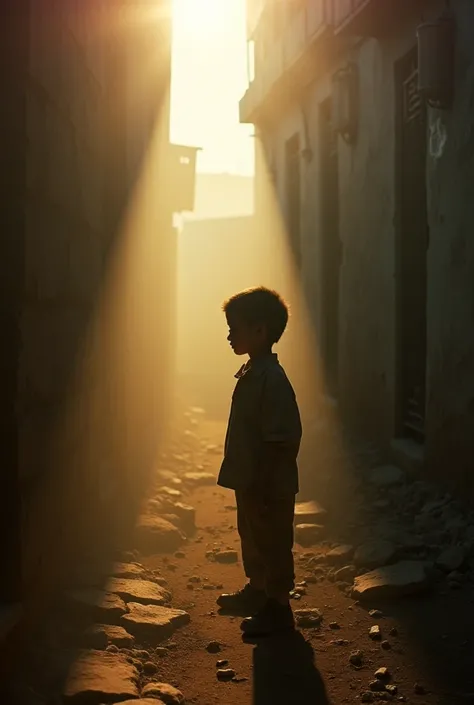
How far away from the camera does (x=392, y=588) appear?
387cm

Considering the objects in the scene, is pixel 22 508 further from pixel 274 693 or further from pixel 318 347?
pixel 318 347

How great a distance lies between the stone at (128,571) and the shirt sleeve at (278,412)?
1.16 m

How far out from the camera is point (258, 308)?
337 centimetres

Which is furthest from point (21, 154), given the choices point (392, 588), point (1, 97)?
point (392, 588)

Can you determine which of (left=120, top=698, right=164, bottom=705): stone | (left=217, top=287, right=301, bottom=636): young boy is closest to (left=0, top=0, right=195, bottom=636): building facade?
(left=120, top=698, right=164, bottom=705): stone

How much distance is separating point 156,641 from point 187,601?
1.79 ft

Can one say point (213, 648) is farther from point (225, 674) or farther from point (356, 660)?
point (356, 660)

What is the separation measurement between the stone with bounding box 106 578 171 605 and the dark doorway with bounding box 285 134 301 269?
855 centimetres

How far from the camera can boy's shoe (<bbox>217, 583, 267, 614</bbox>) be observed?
3637 millimetres

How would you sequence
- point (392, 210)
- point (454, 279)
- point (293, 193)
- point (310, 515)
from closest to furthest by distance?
point (310, 515) → point (454, 279) → point (392, 210) → point (293, 193)

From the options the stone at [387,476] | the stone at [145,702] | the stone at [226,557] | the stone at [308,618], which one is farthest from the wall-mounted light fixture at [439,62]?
the stone at [145,702]

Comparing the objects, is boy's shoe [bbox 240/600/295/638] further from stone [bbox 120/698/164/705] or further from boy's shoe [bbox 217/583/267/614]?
stone [bbox 120/698/164/705]

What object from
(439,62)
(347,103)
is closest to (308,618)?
(439,62)

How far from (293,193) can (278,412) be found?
31.1 feet
